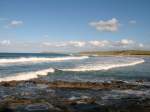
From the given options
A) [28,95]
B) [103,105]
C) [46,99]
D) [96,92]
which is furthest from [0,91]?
[103,105]

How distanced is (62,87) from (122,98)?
5.24 m

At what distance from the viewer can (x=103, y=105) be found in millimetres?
12953

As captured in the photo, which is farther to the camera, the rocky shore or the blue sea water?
the blue sea water

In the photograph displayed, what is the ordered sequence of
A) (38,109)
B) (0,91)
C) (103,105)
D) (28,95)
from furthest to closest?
(0,91), (28,95), (103,105), (38,109)

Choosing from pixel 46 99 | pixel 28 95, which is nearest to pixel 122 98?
pixel 46 99

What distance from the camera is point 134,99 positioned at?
14.7 metres

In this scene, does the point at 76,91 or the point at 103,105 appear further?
the point at 76,91

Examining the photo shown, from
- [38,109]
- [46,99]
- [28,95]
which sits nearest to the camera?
[38,109]

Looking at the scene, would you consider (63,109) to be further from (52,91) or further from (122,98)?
(52,91)

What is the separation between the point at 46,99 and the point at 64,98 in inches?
39.2

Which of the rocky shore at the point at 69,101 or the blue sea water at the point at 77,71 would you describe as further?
the blue sea water at the point at 77,71

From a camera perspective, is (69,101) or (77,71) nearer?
(69,101)

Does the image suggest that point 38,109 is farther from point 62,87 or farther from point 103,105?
point 62,87

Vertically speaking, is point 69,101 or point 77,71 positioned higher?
point 77,71
